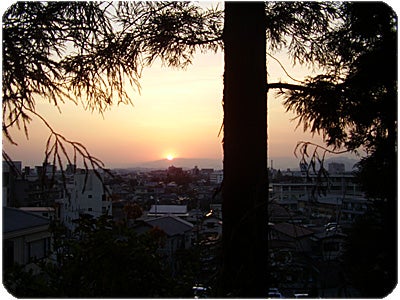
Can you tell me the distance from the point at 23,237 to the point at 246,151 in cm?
88

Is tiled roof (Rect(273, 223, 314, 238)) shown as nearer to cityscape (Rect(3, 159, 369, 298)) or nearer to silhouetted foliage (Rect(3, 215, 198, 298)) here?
cityscape (Rect(3, 159, 369, 298))

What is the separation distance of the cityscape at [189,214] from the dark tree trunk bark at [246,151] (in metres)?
0.08

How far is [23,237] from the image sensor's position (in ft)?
5.24

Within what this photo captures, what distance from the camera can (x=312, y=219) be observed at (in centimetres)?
186

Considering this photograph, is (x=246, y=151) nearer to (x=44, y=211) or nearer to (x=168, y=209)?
(x=168, y=209)

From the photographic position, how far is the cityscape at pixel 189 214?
1534 millimetres

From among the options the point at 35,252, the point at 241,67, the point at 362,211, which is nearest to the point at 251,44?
the point at 241,67

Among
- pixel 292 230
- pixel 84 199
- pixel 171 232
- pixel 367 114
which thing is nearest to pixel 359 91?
pixel 367 114

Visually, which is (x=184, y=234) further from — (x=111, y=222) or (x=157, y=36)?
(x=157, y=36)

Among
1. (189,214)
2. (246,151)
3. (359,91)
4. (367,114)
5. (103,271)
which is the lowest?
(103,271)

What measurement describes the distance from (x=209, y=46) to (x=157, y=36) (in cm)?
27

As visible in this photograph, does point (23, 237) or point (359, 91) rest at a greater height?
point (359, 91)

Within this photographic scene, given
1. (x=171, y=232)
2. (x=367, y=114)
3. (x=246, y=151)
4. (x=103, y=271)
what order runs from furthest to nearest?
(x=367, y=114) < (x=171, y=232) < (x=246, y=151) < (x=103, y=271)

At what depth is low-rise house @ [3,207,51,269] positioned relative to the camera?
154 centimetres
